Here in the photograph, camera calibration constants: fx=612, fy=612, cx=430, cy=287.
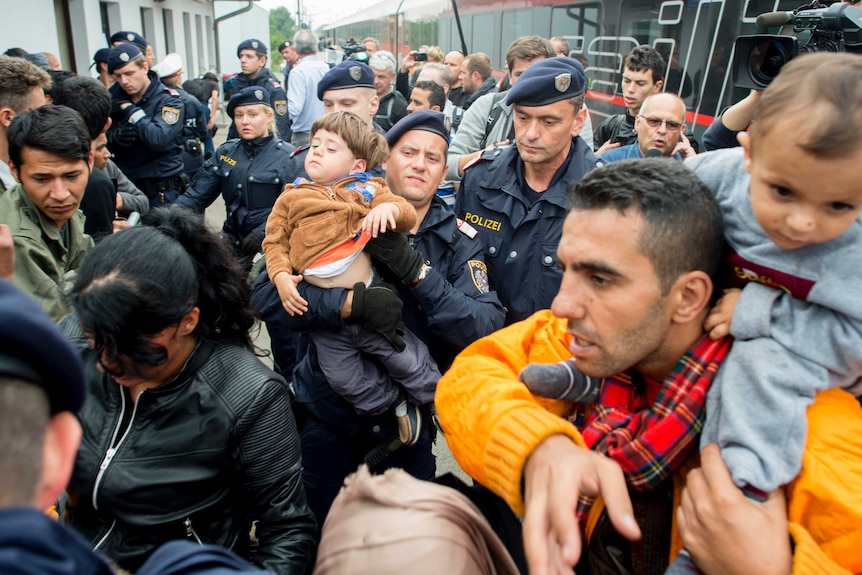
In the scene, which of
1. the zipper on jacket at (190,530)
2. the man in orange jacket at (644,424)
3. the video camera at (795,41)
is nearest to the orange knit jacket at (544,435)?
the man in orange jacket at (644,424)

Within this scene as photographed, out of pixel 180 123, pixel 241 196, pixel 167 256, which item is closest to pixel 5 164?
pixel 241 196

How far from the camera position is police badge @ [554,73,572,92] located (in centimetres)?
272

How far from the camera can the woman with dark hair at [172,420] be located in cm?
167

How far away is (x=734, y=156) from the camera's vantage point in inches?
53.7

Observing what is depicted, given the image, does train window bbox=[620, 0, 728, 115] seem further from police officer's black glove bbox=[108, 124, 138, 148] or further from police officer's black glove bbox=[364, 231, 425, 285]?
police officer's black glove bbox=[108, 124, 138, 148]

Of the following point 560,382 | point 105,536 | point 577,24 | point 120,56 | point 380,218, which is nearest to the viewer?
point 560,382

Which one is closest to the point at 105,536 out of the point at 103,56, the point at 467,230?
the point at 467,230

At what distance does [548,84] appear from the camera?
2.71 m

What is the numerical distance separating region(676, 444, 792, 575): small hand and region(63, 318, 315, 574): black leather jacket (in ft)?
3.85

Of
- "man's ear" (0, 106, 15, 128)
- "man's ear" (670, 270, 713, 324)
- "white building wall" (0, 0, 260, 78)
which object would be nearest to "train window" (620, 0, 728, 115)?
"man's ear" (670, 270, 713, 324)

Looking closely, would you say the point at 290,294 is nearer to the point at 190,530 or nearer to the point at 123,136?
the point at 190,530

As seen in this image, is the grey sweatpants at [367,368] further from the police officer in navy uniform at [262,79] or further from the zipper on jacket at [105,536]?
the police officer in navy uniform at [262,79]

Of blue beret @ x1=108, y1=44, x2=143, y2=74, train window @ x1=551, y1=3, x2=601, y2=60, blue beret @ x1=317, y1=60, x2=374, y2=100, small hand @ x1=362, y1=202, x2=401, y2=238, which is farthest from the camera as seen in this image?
train window @ x1=551, y1=3, x2=601, y2=60

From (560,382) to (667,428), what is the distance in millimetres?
274
